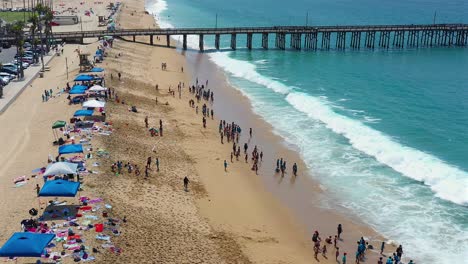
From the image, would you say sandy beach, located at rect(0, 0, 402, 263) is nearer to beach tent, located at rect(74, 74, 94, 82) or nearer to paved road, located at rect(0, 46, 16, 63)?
beach tent, located at rect(74, 74, 94, 82)

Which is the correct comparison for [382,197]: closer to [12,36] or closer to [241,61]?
[241,61]

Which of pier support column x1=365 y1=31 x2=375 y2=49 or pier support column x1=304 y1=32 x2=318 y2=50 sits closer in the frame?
pier support column x1=304 y1=32 x2=318 y2=50

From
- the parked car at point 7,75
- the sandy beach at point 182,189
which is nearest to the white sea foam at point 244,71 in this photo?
the sandy beach at point 182,189

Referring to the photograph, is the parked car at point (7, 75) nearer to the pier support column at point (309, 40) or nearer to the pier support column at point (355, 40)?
the pier support column at point (309, 40)

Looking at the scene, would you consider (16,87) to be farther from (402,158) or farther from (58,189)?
(402,158)

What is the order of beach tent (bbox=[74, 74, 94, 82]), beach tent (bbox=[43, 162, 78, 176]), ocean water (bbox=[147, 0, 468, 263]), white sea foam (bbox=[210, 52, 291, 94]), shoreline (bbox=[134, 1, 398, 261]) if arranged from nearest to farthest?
beach tent (bbox=[43, 162, 78, 176])
shoreline (bbox=[134, 1, 398, 261])
ocean water (bbox=[147, 0, 468, 263])
beach tent (bbox=[74, 74, 94, 82])
white sea foam (bbox=[210, 52, 291, 94])

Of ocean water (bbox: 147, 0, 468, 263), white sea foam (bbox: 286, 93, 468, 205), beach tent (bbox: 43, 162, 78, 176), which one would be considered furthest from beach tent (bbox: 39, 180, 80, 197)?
white sea foam (bbox: 286, 93, 468, 205)

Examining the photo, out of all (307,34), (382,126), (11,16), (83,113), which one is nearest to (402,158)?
(382,126)
